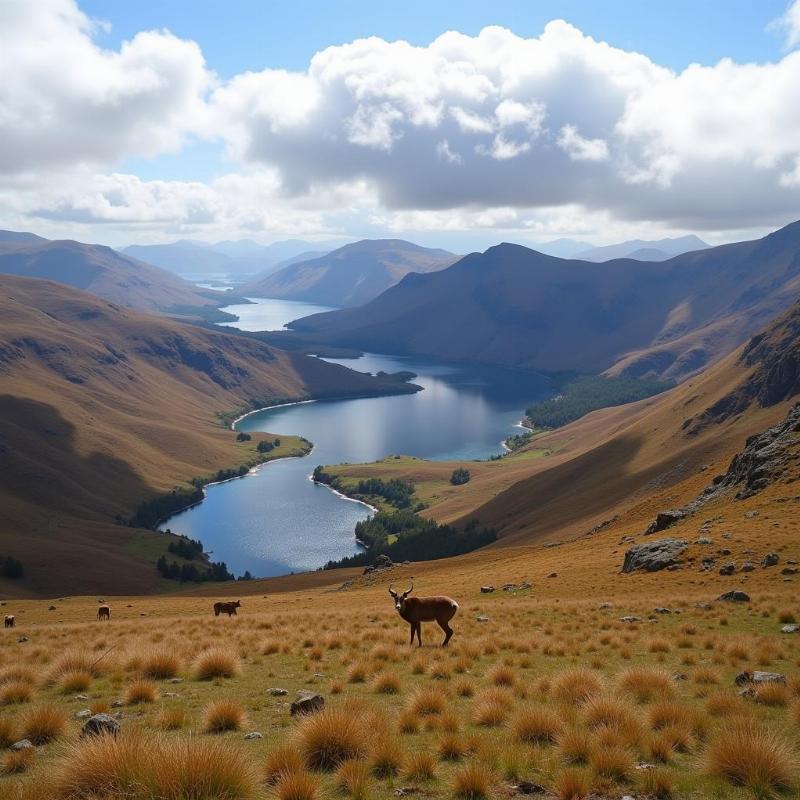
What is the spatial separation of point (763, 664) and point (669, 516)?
129ft

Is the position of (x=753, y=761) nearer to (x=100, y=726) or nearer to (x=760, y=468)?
(x=100, y=726)

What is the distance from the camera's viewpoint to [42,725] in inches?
467

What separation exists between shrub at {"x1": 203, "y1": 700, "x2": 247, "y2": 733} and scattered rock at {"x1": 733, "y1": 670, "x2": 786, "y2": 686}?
1103 cm

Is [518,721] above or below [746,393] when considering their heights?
below

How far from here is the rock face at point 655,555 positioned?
39406 mm

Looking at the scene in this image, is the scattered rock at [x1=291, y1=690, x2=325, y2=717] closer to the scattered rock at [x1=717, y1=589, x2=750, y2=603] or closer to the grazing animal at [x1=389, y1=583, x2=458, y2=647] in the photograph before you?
the grazing animal at [x1=389, y1=583, x2=458, y2=647]

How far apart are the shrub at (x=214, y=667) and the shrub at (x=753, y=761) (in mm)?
11785

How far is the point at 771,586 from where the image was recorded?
30.3 m

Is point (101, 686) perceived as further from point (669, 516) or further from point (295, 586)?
point (295, 586)

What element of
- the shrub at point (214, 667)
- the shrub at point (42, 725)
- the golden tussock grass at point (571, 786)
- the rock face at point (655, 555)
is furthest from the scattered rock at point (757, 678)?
the rock face at point (655, 555)

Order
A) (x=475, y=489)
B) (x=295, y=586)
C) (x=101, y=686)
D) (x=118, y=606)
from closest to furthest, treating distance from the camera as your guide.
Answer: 1. (x=101, y=686)
2. (x=118, y=606)
3. (x=295, y=586)
4. (x=475, y=489)

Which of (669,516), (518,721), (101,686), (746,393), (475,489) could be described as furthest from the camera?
(475,489)

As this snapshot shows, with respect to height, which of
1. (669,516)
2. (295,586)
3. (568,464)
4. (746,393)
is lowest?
(295,586)

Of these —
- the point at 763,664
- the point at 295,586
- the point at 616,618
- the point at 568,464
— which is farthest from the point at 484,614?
the point at 568,464
